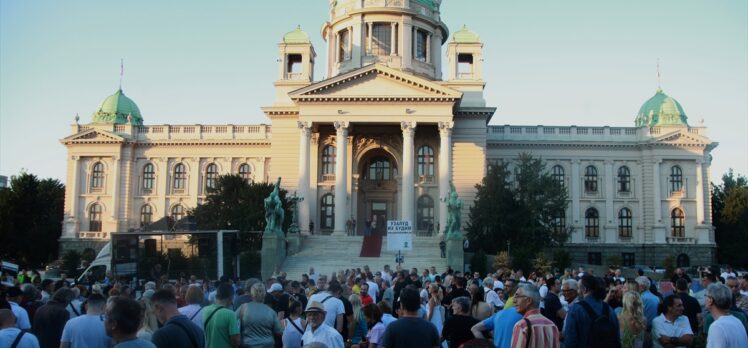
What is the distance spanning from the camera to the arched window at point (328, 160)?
176 feet

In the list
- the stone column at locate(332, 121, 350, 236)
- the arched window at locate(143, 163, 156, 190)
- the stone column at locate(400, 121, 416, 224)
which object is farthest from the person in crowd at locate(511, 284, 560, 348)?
the arched window at locate(143, 163, 156, 190)

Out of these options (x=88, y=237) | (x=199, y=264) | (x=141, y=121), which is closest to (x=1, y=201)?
(x=88, y=237)

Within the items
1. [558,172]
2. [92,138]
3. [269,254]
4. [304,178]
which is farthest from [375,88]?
[92,138]

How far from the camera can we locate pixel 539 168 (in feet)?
160

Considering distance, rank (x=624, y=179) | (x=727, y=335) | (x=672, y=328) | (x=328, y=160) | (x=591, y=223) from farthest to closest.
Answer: (x=624, y=179)
(x=591, y=223)
(x=328, y=160)
(x=672, y=328)
(x=727, y=335)

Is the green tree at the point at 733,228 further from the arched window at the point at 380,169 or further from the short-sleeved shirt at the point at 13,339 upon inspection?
the short-sleeved shirt at the point at 13,339

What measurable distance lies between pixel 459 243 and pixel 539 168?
474 inches

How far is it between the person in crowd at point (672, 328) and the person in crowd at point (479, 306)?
7.31 feet

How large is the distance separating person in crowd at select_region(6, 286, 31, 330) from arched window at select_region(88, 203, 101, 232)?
52.2 m

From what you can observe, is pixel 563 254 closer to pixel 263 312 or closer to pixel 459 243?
pixel 459 243

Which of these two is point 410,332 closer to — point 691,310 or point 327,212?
point 691,310

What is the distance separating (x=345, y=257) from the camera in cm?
4344

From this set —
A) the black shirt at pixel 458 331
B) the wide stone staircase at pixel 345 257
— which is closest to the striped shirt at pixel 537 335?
the black shirt at pixel 458 331

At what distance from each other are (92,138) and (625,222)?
45827 millimetres
